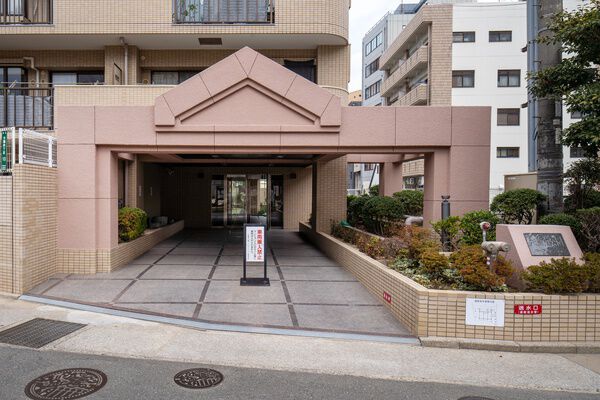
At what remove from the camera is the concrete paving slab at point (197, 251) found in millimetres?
14284

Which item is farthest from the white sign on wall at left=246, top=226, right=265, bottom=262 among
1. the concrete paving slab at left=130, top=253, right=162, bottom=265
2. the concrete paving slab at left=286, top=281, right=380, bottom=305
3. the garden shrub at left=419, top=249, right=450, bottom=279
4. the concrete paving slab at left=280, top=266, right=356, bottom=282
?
the concrete paving slab at left=130, top=253, right=162, bottom=265

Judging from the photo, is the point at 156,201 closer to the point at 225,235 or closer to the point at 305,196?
the point at 225,235

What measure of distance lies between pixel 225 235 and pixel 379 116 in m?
11.2

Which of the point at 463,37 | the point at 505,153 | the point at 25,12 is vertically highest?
the point at 463,37

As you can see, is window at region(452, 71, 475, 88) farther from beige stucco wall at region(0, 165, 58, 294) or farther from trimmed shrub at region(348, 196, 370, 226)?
beige stucco wall at region(0, 165, 58, 294)

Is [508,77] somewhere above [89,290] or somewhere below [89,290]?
above

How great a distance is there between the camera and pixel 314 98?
10641mm

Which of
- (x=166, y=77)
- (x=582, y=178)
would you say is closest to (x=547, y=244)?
(x=582, y=178)

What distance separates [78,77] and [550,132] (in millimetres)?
15917

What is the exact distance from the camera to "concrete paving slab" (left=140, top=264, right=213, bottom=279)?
423 inches

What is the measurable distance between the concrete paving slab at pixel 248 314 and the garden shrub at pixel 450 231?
12.9ft

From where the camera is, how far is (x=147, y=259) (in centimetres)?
1300

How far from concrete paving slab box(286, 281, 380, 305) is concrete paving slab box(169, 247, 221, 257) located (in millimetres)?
4789

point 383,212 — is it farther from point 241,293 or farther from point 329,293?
point 241,293
